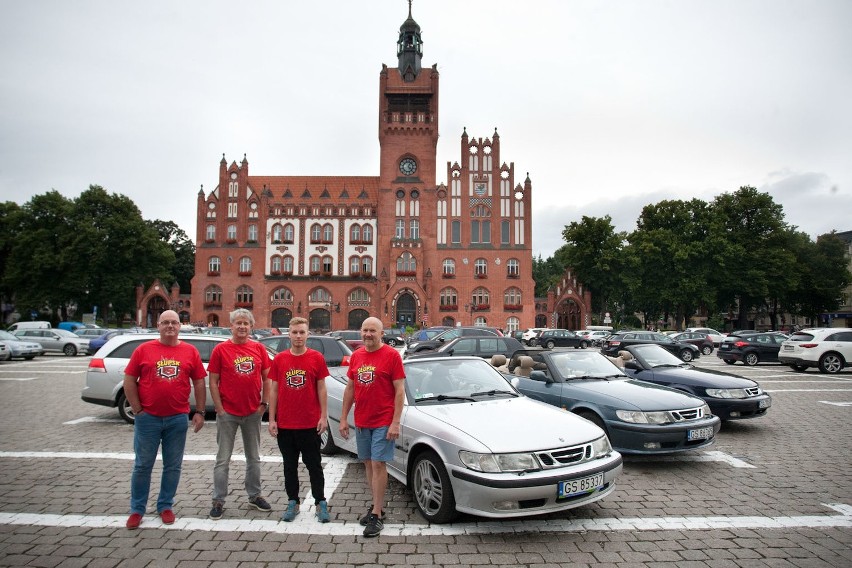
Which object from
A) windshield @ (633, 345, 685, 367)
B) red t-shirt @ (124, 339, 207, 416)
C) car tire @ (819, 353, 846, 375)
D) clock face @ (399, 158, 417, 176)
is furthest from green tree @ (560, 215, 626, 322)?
red t-shirt @ (124, 339, 207, 416)

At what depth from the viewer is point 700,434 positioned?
6.25 m

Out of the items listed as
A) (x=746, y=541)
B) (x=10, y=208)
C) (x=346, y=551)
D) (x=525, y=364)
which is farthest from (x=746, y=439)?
(x=10, y=208)

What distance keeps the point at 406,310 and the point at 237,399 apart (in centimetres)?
4596

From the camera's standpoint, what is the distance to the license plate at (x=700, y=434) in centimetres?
618

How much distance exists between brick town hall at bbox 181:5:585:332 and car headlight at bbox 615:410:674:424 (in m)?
43.3

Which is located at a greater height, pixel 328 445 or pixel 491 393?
pixel 491 393

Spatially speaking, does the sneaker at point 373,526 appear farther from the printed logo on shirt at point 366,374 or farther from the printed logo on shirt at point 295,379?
the printed logo on shirt at point 295,379

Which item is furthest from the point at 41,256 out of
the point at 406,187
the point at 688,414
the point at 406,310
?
the point at 688,414

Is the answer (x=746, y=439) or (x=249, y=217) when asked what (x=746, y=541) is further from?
(x=249, y=217)

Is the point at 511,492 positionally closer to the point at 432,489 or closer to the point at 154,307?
the point at 432,489

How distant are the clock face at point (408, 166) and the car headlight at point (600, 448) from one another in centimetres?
5038

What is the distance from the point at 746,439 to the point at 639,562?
5460 mm

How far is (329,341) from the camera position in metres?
12.0

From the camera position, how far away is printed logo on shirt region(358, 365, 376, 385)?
14.4 feet
